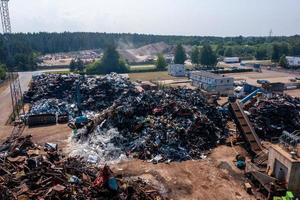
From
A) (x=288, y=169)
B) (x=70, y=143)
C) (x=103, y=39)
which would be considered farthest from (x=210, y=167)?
(x=103, y=39)

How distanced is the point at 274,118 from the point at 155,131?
45.4 ft

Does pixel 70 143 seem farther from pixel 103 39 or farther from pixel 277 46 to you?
pixel 103 39

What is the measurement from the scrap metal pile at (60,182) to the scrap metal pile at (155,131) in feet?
14.0

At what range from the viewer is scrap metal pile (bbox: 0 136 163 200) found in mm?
17016

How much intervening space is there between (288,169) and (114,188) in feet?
38.0

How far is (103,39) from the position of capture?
574 ft

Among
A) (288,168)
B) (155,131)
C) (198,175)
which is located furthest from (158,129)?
(288,168)

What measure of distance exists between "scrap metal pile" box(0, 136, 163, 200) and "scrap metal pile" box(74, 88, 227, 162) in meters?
4.27

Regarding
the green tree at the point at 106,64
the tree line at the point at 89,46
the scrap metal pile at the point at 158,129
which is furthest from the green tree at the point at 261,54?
the scrap metal pile at the point at 158,129

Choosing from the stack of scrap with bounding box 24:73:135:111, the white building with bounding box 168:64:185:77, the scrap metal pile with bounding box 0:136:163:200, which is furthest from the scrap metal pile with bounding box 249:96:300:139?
the white building with bounding box 168:64:185:77

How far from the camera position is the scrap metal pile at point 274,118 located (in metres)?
30.1

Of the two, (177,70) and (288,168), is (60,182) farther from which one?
(177,70)

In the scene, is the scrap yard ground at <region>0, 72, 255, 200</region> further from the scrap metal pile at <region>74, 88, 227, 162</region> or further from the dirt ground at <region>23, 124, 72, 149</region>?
the dirt ground at <region>23, 124, 72, 149</region>

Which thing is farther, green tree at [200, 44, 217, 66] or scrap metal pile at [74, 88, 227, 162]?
green tree at [200, 44, 217, 66]
